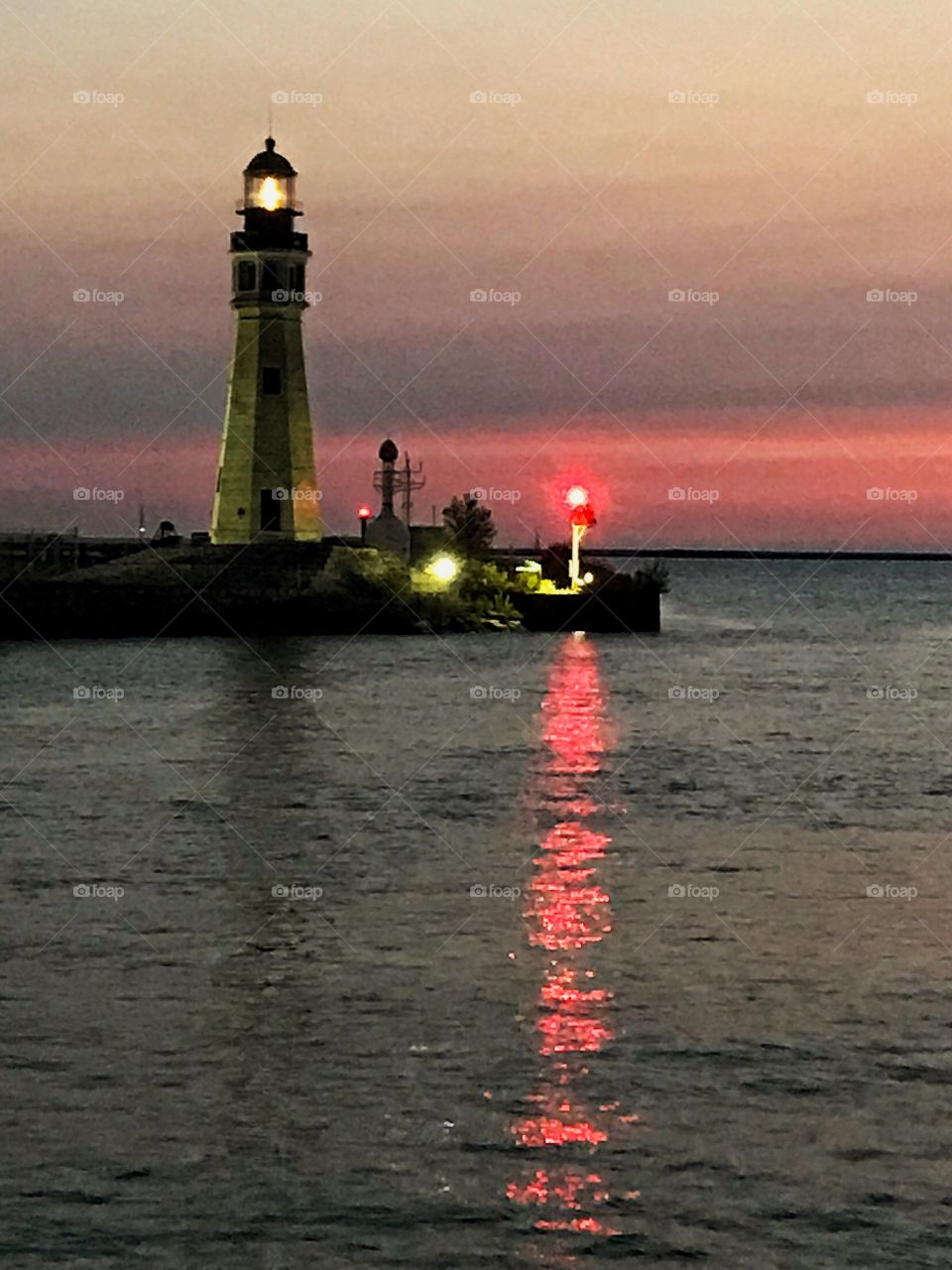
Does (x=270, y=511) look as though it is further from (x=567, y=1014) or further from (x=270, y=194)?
(x=567, y=1014)

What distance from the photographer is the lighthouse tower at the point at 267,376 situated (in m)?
76.7

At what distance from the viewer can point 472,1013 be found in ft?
58.4

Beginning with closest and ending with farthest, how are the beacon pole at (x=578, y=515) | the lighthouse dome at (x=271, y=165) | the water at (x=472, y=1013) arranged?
the water at (x=472, y=1013) → the lighthouse dome at (x=271, y=165) → the beacon pole at (x=578, y=515)

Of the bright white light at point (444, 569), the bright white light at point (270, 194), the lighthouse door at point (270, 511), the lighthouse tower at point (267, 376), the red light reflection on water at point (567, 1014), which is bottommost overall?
the red light reflection on water at point (567, 1014)

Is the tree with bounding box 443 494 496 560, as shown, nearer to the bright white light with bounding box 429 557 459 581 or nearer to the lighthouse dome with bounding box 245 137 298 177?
the bright white light with bounding box 429 557 459 581

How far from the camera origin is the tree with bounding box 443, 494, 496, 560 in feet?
318

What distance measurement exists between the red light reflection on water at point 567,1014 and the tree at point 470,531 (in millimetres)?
58034

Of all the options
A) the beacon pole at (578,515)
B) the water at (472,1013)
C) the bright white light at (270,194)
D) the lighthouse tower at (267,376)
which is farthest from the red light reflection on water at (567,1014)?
the beacon pole at (578,515)

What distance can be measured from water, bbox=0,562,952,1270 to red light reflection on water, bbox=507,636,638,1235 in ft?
0.16

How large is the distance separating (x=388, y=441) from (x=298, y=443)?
877 inches

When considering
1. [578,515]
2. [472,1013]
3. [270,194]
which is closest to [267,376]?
[270,194]

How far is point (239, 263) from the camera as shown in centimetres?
7781

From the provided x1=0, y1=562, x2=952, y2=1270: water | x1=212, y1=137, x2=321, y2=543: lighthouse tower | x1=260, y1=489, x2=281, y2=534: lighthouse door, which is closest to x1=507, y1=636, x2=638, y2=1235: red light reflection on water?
x1=0, y1=562, x2=952, y2=1270: water

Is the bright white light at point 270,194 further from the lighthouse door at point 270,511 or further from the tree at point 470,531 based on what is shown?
the tree at point 470,531
